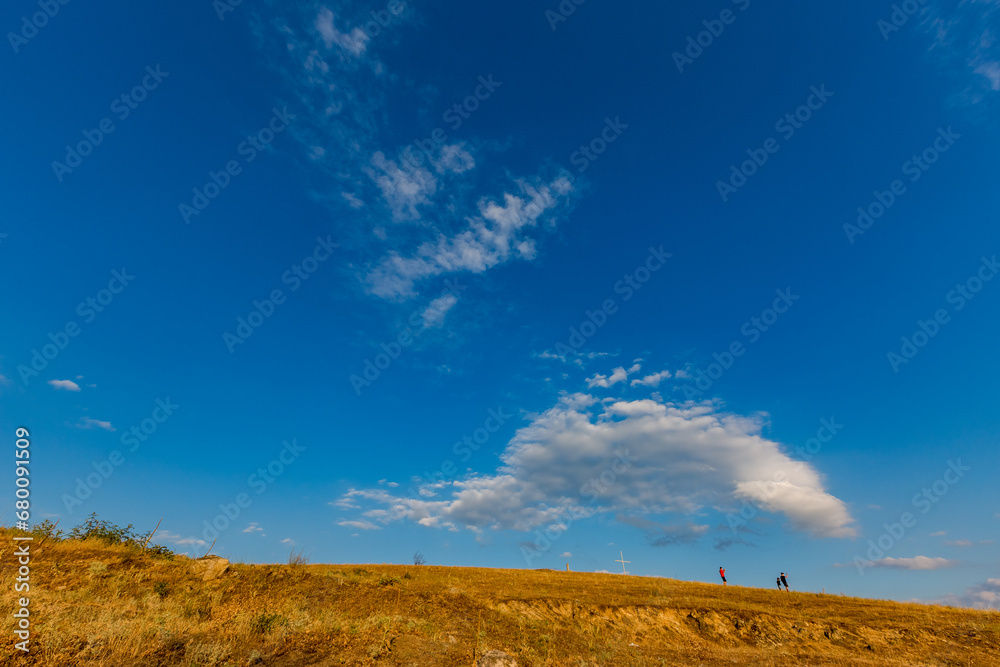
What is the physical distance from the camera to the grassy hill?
10227 mm

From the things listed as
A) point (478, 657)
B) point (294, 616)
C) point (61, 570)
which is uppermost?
point (61, 570)

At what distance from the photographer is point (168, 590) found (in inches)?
558

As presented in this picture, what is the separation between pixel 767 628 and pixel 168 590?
997 inches

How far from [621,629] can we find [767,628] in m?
7.67

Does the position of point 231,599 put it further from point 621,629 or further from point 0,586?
point 621,629

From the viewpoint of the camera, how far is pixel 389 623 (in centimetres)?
1346

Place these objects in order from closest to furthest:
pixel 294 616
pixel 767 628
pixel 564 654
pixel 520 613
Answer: pixel 294 616, pixel 564 654, pixel 520 613, pixel 767 628

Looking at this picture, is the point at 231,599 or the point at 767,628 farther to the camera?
the point at 767,628

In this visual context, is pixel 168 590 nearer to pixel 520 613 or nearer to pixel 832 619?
pixel 520 613

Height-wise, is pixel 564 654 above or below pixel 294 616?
below

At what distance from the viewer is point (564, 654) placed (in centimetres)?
1407

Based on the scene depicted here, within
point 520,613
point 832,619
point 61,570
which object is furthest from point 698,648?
point 61,570

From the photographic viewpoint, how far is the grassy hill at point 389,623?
10.2m

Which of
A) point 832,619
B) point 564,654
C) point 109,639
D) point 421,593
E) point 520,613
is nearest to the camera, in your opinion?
point 109,639
